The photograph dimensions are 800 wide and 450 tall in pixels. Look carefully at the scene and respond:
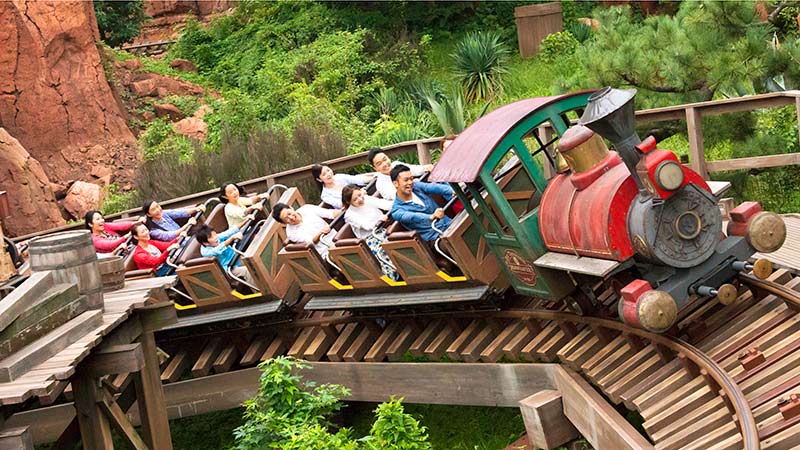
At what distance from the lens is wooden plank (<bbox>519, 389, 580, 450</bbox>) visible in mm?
8805

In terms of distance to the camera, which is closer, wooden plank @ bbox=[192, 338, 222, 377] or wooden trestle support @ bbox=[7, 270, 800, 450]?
wooden trestle support @ bbox=[7, 270, 800, 450]

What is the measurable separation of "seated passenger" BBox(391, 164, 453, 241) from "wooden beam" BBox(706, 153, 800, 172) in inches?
97.4

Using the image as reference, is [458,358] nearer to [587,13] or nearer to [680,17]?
[680,17]

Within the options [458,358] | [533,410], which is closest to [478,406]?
[458,358]

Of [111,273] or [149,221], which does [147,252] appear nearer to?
[149,221]

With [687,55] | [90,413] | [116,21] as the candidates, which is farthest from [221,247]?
[116,21]

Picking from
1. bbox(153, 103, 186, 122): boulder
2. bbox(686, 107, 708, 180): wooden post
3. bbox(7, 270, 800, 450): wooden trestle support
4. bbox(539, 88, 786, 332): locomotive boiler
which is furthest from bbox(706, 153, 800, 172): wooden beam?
bbox(153, 103, 186, 122): boulder

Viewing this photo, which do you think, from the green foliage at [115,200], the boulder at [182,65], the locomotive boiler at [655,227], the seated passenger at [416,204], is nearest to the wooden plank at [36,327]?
the seated passenger at [416,204]

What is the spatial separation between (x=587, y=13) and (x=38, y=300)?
2002cm

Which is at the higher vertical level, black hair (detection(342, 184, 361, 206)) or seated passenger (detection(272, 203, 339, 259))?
black hair (detection(342, 184, 361, 206))

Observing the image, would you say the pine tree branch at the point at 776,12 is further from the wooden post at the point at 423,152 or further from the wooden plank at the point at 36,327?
the wooden plank at the point at 36,327

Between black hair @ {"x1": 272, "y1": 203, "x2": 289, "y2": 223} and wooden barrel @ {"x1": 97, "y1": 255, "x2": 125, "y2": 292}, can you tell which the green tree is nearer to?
black hair @ {"x1": 272, "y1": 203, "x2": 289, "y2": 223}

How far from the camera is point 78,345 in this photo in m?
7.36

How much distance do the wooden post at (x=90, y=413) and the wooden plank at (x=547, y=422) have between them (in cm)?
293
